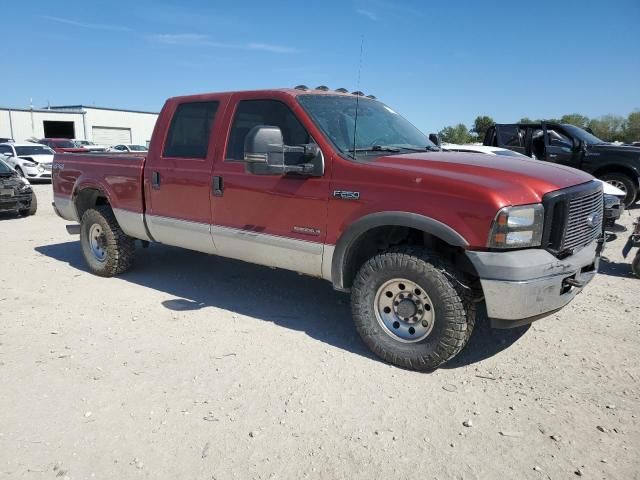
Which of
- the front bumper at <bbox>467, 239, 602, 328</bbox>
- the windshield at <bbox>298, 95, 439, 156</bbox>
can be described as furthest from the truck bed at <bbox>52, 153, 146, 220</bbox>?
the front bumper at <bbox>467, 239, 602, 328</bbox>

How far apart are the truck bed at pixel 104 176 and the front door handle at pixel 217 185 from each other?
1.20m

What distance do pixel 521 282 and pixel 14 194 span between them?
10.8 meters

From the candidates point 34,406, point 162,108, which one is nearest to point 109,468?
point 34,406

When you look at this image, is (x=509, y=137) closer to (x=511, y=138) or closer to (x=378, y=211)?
(x=511, y=138)

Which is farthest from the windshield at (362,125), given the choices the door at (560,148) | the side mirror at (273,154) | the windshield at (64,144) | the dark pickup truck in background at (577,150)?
the windshield at (64,144)

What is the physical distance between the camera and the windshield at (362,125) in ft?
13.2

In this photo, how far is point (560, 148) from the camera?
35.8ft

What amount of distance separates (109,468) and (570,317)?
395 centimetres

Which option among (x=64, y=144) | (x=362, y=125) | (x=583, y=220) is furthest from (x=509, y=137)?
(x=64, y=144)

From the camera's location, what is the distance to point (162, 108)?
5.24m

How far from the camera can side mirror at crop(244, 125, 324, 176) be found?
3.65 m

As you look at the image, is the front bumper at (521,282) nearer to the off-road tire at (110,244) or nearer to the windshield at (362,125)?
the windshield at (362,125)

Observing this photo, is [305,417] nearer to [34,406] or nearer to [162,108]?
[34,406]

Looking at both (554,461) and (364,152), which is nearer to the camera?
(554,461)
